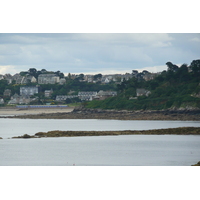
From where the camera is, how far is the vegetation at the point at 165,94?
3034 inches

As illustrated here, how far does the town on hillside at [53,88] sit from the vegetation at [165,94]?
18245 mm

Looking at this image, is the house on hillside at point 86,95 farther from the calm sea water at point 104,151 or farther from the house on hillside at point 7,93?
the calm sea water at point 104,151

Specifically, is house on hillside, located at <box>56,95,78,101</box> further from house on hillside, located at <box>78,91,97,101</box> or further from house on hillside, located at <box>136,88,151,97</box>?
house on hillside, located at <box>136,88,151,97</box>

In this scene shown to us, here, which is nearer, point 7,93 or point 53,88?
point 7,93

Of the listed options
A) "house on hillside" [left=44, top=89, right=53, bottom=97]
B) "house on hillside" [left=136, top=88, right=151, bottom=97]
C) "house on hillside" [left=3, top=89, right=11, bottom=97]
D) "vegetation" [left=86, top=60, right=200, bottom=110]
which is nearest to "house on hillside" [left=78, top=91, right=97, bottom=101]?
"house on hillside" [left=44, top=89, right=53, bottom=97]

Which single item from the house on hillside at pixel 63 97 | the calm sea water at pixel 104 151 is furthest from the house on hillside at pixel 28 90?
the calm sea water at pixel 104 151

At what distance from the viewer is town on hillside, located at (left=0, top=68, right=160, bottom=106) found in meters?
140

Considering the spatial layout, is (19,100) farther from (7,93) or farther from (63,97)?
(7,93)

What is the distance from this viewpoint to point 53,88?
16112 centimetres

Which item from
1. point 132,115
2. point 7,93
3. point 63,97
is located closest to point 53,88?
point 7,93

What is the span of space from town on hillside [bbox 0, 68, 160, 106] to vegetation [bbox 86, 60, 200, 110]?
18245 mm

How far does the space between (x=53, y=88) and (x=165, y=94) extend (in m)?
80.1

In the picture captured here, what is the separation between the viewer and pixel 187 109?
7188cm

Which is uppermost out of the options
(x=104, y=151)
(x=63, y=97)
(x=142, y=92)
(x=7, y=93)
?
(x=142, y=92)
